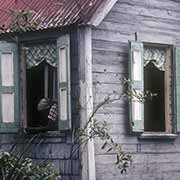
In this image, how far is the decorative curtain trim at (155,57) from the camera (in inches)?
469

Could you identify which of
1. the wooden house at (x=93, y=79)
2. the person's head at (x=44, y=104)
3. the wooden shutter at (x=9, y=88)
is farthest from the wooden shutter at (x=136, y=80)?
the wooden shutter at (x=9, y=88)

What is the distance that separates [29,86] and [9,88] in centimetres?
37

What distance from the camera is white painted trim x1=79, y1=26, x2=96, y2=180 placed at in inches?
421

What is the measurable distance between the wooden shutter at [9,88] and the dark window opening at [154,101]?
224 centimetres

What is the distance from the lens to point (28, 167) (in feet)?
29.4

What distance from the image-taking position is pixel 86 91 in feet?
35.1

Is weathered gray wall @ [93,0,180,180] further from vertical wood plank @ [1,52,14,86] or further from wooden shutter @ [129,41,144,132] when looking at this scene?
vertical wood plank @ [1,52,14,86]

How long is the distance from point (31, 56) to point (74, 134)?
166 cm

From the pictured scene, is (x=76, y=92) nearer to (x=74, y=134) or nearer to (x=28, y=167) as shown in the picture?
(x=74, y=134)

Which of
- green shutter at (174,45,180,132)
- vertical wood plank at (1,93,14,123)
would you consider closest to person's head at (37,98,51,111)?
vertical wood plank at (1,93,14,123)

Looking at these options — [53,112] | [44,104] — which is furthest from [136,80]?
[44,104]

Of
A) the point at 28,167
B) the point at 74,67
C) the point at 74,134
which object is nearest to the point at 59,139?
the point at 74,134

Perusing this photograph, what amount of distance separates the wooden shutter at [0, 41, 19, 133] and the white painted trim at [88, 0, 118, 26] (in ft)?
5.35

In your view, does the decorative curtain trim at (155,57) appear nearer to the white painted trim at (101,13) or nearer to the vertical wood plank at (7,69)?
the white painted trim at (101,13)
